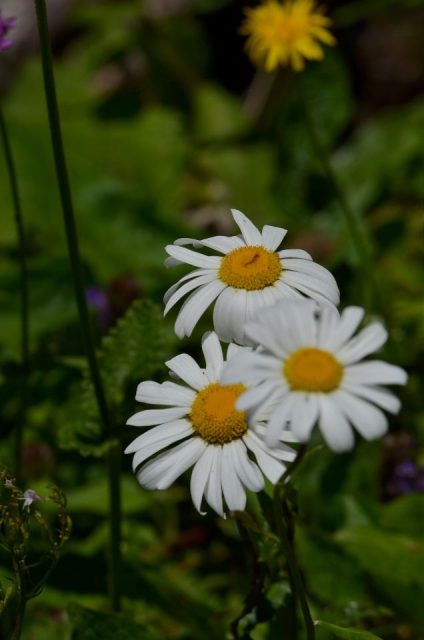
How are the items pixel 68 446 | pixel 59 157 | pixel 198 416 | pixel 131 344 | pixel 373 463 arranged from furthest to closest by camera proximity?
pixel 373 463 < pixel 131 344 < pixel 68 446 < pixel 59 157 < pixel 198 416

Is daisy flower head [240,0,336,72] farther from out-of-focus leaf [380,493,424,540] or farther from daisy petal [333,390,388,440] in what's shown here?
daisy petal [333,390,388,440]

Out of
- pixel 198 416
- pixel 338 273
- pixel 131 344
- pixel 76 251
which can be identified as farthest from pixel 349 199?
pixel 198 416

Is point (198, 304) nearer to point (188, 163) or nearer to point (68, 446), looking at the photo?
point (68, 446)

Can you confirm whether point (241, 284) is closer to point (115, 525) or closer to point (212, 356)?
point (212, 356)

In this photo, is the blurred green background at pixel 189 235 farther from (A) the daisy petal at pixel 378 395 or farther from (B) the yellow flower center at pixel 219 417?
(A) the daisy petal at pixel 378 395

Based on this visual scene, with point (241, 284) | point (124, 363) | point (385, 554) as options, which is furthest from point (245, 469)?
point (385, 554)

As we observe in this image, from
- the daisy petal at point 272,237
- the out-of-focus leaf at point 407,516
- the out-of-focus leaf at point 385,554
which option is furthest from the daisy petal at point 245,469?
the out-of-focus leaf at point 407,516
